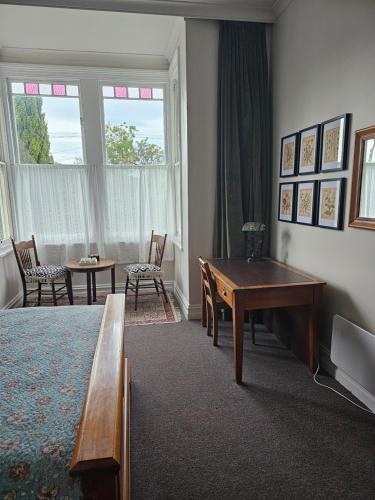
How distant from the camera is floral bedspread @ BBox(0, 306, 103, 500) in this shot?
2.95 ft

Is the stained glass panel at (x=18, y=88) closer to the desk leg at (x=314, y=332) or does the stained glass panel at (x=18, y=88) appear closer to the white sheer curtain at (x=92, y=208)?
the white sheer curtain at (x=92, y=208)

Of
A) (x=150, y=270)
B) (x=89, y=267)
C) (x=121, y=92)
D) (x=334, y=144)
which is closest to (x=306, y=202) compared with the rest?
(x=334, y=144)

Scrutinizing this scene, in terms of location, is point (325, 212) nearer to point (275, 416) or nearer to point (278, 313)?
point (278, 313)

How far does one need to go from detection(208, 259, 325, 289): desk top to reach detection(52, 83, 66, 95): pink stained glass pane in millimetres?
2949

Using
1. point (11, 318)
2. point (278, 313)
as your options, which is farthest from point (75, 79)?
point (278, 313)

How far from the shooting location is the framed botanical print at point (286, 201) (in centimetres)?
286

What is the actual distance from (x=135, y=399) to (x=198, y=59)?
119 inches

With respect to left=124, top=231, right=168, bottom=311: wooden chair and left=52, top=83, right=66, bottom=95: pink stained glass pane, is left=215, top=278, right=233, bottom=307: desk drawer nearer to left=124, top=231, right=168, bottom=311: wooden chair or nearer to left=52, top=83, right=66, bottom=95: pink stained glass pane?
left=124, top=231, right=168, bottom=311: wooden chair

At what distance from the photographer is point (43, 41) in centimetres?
364

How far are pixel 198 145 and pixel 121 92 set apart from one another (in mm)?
1695

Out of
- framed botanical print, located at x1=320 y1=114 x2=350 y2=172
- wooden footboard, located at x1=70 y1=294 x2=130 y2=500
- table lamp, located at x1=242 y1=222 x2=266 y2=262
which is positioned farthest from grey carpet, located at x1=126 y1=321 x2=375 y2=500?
framed botanical print, located at x1=320 y1=114 x2=350 y2=172

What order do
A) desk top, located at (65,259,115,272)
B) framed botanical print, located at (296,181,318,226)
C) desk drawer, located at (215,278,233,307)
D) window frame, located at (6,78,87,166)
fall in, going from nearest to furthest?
desk drawer, located at (215,278,233,307) < framed botanical print, located at (296,181,318,226) < desk top, located at (65,259,115,272) < window frame, located at (6,78,87,166)

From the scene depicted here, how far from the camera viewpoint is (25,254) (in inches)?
153

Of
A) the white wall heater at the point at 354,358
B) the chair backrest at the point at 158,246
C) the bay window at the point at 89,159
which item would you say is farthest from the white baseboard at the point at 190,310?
the white wall heater at the point at 354,358
